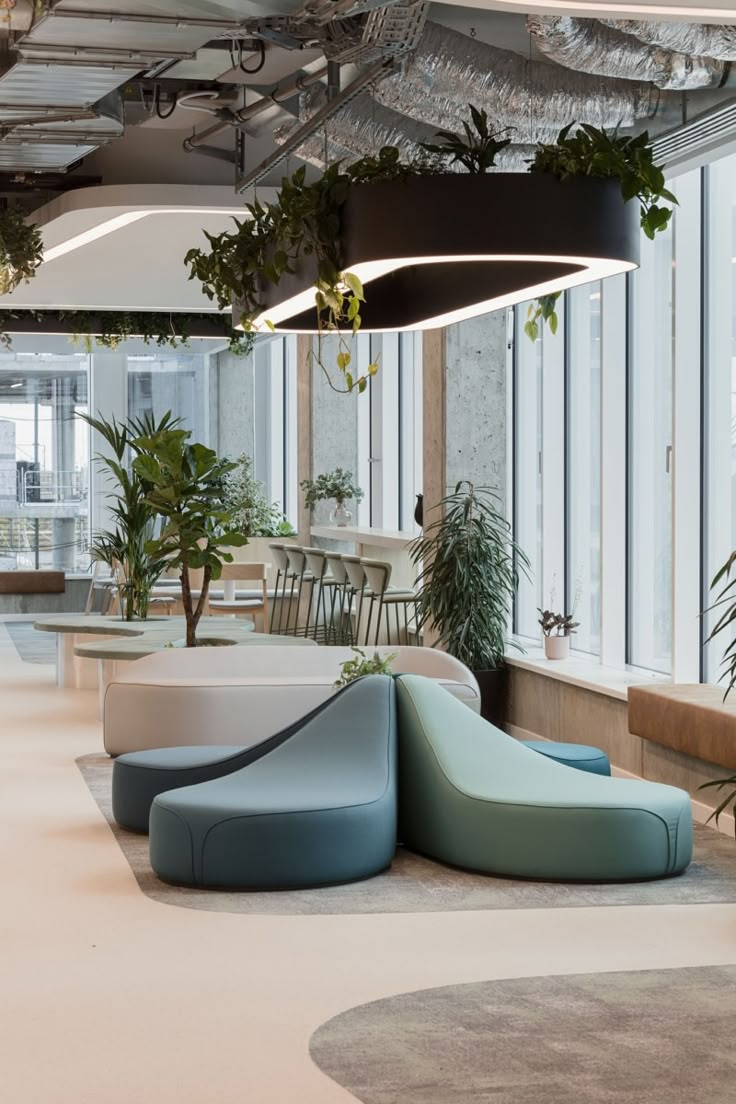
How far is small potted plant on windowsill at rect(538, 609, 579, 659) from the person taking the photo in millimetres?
8133

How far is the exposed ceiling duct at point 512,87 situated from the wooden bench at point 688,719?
239 cm

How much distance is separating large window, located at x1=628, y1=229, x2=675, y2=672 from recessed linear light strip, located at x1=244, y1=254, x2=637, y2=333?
1.37m

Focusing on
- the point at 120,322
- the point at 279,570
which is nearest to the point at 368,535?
the point at 279,570

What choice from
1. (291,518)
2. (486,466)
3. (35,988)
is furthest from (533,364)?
(291,518)

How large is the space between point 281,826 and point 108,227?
605 cm

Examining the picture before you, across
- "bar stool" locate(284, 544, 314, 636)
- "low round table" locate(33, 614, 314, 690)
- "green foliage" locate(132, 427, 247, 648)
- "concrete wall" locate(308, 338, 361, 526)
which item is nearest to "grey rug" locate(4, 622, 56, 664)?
"low round table" locate(33, 614, 314, 690)

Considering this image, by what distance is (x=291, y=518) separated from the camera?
1819 cm

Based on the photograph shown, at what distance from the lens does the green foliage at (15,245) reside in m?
9.15

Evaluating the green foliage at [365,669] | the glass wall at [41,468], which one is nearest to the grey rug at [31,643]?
the glass wall at [41,468]

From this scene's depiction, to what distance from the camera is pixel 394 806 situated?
16.8 ft

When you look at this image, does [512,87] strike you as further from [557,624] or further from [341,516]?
[341,516]

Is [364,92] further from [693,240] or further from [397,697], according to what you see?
[397,697]

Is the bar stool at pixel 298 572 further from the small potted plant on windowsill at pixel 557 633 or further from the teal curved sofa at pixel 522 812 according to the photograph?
the teal curved sofa at pixel 522 812

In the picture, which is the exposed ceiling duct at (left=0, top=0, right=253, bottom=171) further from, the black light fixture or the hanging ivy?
the hanging ivy
